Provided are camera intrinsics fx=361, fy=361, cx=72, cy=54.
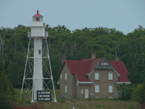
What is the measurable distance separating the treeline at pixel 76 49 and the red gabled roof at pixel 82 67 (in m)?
14.7

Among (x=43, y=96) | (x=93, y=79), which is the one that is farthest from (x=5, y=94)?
(x=93, y=79)

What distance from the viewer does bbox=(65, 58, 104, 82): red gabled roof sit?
5508 centimetres

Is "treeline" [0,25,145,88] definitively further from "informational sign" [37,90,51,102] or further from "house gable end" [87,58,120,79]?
"informational sign" [37,90,51,102]

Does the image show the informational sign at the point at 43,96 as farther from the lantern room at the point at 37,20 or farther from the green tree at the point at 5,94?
the lantern room at the point at 37,20

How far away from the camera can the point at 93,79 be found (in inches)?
2178

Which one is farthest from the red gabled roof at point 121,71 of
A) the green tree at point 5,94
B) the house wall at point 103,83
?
the green tree at point 5,94

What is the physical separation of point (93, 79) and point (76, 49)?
3451 centimetres

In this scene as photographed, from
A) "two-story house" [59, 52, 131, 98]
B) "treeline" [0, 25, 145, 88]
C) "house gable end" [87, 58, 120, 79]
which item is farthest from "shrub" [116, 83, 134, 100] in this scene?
"treeline" [0, 25, 145, 88]

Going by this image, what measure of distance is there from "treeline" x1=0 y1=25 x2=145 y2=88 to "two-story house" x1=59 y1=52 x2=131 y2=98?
1381cm

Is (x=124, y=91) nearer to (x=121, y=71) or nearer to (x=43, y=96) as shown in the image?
(x=121, y=71)

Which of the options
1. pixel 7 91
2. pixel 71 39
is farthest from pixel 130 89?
pixel 71 39

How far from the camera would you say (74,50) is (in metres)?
88.6

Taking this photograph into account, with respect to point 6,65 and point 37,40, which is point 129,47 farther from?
point 37,40

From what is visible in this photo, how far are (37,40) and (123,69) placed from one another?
19.5 meters
